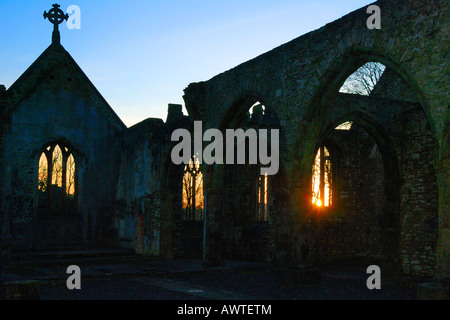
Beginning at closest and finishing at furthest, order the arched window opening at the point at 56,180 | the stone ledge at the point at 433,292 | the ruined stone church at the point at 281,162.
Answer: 1. the stone ledge at the point at 433,292
2. the ruined stone church at the point at 281,162
3. the arched window opening at the point at 56,180

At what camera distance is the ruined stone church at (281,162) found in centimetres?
927

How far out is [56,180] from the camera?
60.7 feet

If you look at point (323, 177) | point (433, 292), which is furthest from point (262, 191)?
point (433, 292)

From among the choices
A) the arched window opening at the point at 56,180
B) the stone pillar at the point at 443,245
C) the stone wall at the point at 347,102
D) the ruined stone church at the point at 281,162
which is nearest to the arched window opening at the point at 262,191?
the ruined stone church at the point at 281,162

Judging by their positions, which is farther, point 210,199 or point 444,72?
point 210,199

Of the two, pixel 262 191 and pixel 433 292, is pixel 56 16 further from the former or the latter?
pixel 433 292

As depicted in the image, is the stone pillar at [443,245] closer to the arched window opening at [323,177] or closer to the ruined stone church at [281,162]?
the ruined stone church at [281,162]

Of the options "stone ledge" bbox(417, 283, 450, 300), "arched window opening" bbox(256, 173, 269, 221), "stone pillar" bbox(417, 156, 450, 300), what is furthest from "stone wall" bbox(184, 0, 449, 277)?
"arched window opening" bbox(256, 173, 269, 221)

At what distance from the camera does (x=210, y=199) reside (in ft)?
44.7

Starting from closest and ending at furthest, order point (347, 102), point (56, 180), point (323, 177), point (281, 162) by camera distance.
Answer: point (281, 162) < point (347, 102) < point (323, 177) < point (56, 180)

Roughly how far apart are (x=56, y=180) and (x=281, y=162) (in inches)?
387

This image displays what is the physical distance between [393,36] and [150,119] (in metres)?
9.24
